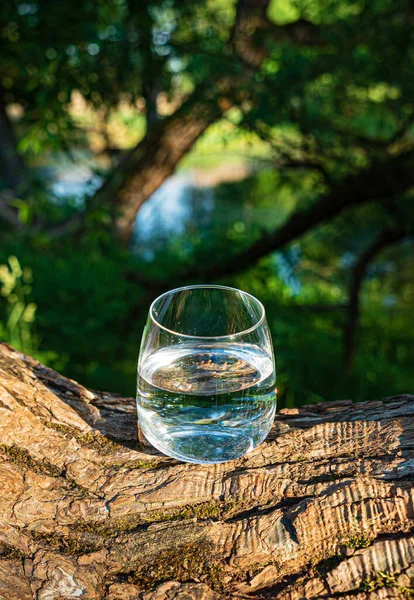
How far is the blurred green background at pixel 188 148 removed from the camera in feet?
12.0

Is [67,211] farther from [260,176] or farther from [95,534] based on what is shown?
[95,534]

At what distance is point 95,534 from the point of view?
3.75 ft

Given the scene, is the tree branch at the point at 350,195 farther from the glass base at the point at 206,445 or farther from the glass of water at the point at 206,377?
the glass base at the point at 206,445

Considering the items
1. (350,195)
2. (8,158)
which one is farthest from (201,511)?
(8,158)

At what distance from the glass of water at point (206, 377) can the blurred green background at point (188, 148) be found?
86.2 inches

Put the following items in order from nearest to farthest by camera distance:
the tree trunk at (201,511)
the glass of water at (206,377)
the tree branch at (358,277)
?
1. the tree trunk at (201,511)
2. the glass of water at (206,377)
3. the tree branch at (358,277)

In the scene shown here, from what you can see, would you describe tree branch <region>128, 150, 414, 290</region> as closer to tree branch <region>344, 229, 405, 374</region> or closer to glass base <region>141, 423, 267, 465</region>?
tree branch <region>344, 229, 405, 374</region>

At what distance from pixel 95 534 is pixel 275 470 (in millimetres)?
365

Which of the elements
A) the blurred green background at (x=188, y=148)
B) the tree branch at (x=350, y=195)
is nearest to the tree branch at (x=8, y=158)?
the blurred green background at (x=188, y=148)

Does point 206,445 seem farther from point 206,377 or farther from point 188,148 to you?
point 188,148

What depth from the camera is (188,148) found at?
5.79 m

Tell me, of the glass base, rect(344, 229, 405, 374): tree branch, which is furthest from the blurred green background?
the glass base

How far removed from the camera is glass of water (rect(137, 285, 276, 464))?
1236 mm

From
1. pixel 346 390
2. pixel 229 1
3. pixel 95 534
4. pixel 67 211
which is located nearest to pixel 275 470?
pixel 95 534
